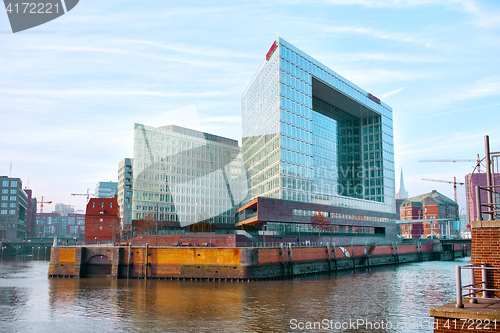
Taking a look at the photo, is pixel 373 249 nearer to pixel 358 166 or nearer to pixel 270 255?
pixel 270 255

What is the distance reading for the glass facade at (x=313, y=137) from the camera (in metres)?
97.2

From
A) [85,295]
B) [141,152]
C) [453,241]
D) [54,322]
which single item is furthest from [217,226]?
[54,322]

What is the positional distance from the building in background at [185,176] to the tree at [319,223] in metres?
36.8

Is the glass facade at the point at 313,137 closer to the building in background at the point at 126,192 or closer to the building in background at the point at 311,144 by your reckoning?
the building in background at the point at 311,144

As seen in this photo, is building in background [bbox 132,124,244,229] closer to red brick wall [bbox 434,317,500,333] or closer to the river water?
the river water

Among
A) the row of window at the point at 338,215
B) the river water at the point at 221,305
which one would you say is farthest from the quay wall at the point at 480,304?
the row of window at the point at 338,215

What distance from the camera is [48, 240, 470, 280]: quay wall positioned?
5816cm

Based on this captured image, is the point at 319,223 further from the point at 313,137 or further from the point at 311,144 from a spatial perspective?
the point at 313,137

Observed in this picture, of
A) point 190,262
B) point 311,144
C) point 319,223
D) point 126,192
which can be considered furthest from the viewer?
point 126,192

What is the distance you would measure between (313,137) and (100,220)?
75.9 metres

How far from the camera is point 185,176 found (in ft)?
436

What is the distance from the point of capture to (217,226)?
132000 mm

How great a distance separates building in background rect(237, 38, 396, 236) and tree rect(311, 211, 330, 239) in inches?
63.6

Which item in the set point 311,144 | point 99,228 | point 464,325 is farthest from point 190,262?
point 99,228
